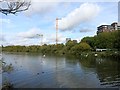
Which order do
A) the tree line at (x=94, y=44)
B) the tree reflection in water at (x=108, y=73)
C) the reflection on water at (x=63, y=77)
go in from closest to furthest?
the reflection on water at (x=63, y=77) < the tree reflection in water at (x=108, y=73) < the tree line at (x=94, y=44)

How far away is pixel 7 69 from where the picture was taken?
733 inches

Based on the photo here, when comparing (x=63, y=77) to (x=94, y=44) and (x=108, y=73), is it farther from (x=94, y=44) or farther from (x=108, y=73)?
(x=94, y=44)

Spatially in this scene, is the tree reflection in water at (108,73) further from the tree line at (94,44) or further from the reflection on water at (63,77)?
the tree line at (94,44)

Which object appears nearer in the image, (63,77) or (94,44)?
(63,77)

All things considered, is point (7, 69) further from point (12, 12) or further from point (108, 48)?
point (108, 48)

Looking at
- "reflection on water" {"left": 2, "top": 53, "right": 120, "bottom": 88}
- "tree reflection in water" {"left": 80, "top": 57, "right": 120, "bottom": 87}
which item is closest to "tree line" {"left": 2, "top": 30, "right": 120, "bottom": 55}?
"tree reflection in water" {"left": 80, "top": 57, "right": 120, "bottom": 87}

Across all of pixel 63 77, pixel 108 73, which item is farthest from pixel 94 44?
pixel 63 77

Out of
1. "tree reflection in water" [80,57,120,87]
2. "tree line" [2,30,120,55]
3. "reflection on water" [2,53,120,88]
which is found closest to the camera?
"reflection on water" [2,53,120,88]

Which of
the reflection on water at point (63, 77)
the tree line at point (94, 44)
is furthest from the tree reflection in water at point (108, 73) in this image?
the tree line at point (94, 44)

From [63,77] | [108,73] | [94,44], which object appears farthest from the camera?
[94,44]

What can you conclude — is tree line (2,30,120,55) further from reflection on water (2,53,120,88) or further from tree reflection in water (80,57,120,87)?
reflection on water (2,53,120,88)

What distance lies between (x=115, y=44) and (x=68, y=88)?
2726 inches

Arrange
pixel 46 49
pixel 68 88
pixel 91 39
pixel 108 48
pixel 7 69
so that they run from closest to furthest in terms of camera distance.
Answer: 1. pixel 7 69
2. pixel 68 88
3. pixel 108 48
4. pixel 91 39
5. pixel 46 49

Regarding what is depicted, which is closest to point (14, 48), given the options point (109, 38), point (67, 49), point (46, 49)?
point (46, 49)
